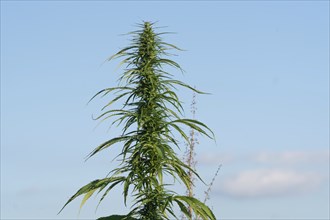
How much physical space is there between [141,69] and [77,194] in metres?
1.91

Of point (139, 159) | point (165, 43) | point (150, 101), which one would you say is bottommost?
point (139, 159)

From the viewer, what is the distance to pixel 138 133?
9.88 meters

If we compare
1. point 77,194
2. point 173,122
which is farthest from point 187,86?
point 77,194

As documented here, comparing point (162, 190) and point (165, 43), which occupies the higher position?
point (165, 43)

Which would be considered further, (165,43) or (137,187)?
(165,43)

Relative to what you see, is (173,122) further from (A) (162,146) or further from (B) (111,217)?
(B) (111,217)

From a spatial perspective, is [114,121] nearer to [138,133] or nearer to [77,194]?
[138,133]

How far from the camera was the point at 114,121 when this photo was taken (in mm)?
9984

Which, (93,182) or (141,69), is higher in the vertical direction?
(141,69)

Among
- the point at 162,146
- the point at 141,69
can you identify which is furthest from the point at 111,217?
the point at 141,69

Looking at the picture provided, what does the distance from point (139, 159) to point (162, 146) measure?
1.15ft

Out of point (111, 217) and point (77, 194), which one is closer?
point (77, 194)

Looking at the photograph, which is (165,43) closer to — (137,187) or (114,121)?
(114,121)

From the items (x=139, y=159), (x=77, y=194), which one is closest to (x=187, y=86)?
(x=139, y=159)
